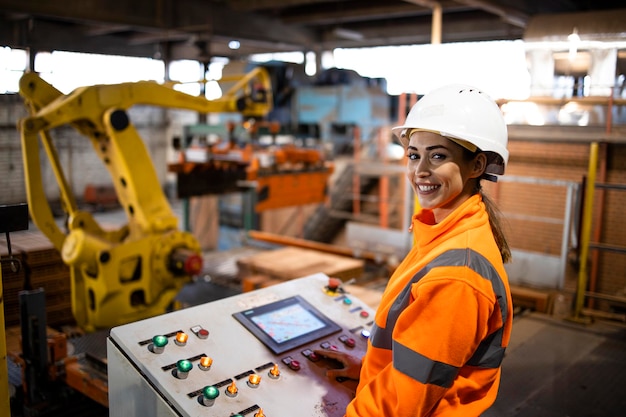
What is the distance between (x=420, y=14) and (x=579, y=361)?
9.95 metres

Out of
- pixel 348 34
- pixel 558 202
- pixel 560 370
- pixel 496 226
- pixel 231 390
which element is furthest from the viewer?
pixel 348 34

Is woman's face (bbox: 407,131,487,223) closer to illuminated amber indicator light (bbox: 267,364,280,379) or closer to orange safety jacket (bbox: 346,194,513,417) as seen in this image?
orange safety jacket (bbox: 346,194,513,417)

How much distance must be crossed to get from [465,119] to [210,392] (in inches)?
61.7

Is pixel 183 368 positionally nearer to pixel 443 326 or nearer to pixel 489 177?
pixel 443 326

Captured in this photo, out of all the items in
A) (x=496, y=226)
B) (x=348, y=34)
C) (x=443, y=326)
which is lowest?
(x=443, y=326)

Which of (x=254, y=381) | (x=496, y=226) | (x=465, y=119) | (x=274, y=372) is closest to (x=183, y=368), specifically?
(x=254, y=381)

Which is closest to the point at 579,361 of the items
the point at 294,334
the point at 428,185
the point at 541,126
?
the point at 294,334

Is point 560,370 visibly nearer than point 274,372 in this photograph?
No

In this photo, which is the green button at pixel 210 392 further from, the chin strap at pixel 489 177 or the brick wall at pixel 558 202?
the brick wall at pixel 558 202

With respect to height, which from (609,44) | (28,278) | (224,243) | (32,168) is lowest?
(224,243)

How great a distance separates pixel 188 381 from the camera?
8.18ft

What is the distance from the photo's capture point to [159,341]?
8.66ft

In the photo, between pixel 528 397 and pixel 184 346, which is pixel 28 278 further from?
pixel 528 397

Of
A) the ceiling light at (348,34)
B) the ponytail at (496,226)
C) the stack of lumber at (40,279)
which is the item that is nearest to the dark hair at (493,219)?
the ponytail at (496,226)
